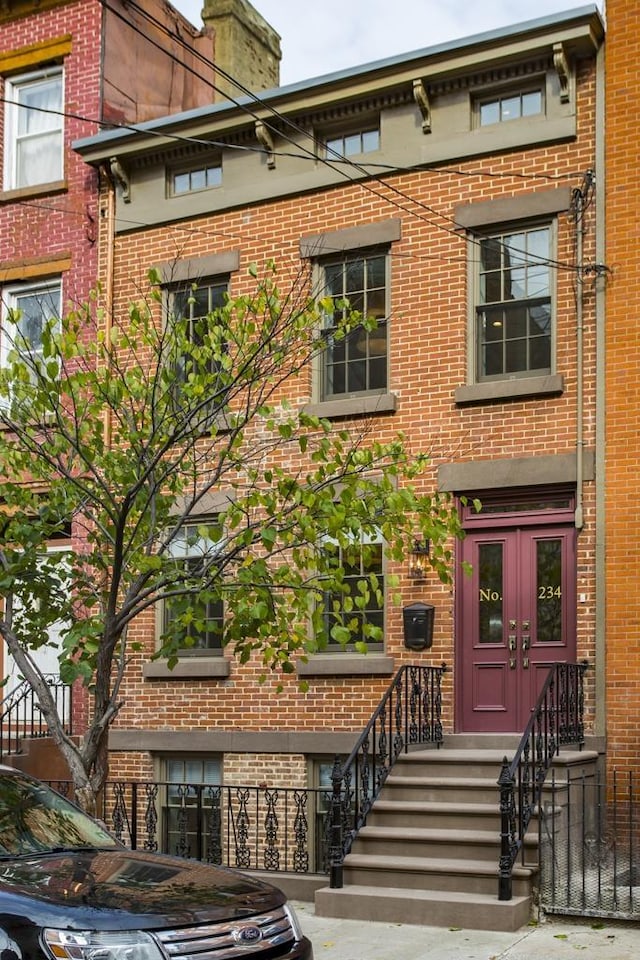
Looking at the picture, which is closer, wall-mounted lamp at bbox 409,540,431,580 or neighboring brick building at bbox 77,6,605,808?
neighboring brick building at bbox 77,6,605,808

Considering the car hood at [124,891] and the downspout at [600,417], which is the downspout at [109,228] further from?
the car hood at [124,891]

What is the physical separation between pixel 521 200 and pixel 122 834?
8.14 metres

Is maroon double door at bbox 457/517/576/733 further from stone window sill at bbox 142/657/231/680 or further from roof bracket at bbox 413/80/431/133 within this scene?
roof bracket at bbox 413/80/431/133

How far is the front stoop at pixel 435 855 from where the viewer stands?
1056 cm

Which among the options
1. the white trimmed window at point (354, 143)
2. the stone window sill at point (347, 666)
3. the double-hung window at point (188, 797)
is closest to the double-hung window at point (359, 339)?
the white trimmed window at point (354, 143)

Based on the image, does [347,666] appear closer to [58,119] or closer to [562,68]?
[562,68]

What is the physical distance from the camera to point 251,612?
941cm

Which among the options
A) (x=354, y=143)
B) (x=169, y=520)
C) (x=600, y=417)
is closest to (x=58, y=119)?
(x=354, y=143)

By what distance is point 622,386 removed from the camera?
13125mm

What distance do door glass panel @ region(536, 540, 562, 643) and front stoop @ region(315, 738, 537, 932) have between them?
1460 millimetres

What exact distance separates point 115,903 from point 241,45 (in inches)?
691

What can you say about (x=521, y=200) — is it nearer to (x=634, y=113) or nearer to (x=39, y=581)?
(x=634, y=113)

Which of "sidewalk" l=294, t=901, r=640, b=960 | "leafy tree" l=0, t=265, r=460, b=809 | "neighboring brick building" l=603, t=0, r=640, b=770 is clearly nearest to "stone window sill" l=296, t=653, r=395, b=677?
"neighboring brick building" l=603, t=0, r=640, b=770

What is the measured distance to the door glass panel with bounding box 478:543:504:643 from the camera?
45.5 feet
